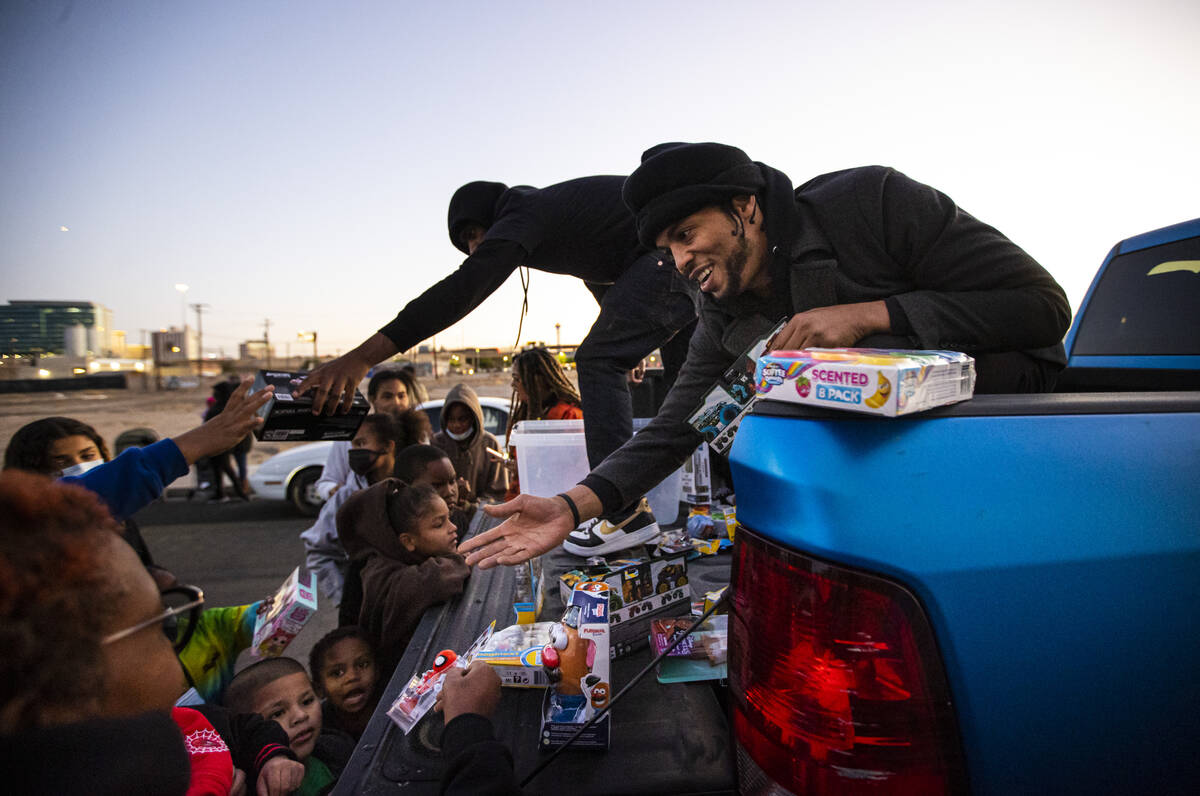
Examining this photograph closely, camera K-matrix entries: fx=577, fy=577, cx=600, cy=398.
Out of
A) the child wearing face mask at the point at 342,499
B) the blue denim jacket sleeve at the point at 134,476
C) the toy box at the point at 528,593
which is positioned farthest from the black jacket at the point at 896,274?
the child wearing face mask at the point at 342,499

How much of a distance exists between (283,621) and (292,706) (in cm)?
29

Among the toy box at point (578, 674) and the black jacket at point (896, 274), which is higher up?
the black jacket at point (896, 274)

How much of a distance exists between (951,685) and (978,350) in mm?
985

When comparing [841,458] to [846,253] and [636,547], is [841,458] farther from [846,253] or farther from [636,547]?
[636,547]

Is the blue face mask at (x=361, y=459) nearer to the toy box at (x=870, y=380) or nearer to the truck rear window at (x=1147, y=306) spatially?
the toy box at (x=870, y=380)

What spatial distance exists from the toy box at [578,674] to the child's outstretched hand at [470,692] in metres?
0.12

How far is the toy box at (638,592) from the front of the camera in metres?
1.58

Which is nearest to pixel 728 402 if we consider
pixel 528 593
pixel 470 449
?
pixel 528 593

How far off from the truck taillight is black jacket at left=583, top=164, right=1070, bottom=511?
792 mm

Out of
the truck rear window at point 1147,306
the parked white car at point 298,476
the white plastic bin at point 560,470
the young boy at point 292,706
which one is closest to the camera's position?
the young boy at point 292,706

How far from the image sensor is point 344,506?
2783mm

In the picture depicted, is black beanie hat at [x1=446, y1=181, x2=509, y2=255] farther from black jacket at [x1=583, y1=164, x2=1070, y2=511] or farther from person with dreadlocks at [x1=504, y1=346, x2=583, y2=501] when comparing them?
person with dreadlocks at [x1=504, y1=346, x2=583, y2=501]

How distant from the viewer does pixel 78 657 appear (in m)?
0.75

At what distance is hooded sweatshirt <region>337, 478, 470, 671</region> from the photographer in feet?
7.29
